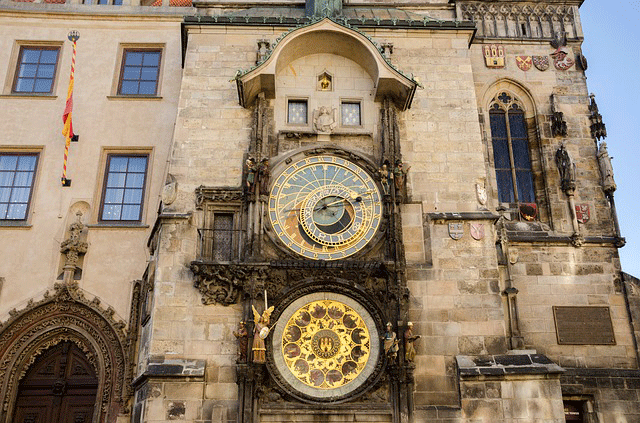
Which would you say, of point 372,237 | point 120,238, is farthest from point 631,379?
point 120,238

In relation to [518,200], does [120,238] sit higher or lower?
lower

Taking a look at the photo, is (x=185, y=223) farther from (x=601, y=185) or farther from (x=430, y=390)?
(x=601, y=185)

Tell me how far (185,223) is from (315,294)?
2819 mm

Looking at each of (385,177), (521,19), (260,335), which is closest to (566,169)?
(521,19)

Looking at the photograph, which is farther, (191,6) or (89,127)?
(191,6)

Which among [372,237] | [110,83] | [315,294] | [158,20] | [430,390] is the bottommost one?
[430,390]

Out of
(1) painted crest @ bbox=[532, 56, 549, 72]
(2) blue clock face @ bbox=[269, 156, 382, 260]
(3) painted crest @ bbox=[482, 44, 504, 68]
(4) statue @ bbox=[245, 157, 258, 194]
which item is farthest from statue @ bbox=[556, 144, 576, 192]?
(4) statue @ bbox=[245, 157, 258, 194]

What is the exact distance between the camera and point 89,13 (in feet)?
55.6

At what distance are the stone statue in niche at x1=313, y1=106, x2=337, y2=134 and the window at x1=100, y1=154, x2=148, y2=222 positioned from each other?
4695mm

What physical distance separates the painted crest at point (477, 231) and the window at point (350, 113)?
3.12 m

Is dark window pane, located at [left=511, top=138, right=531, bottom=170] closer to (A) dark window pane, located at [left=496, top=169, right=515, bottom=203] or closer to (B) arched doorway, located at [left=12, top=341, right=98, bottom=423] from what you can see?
(A) dark window pane, located at [left=496, top=169, right=515, bottom=203]

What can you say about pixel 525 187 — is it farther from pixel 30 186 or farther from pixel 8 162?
pixel 8 162

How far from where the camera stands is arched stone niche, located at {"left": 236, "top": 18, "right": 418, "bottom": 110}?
12.8 meters

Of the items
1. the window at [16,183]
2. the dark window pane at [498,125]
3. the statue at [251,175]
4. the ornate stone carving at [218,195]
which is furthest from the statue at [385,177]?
the window at [16,183]
